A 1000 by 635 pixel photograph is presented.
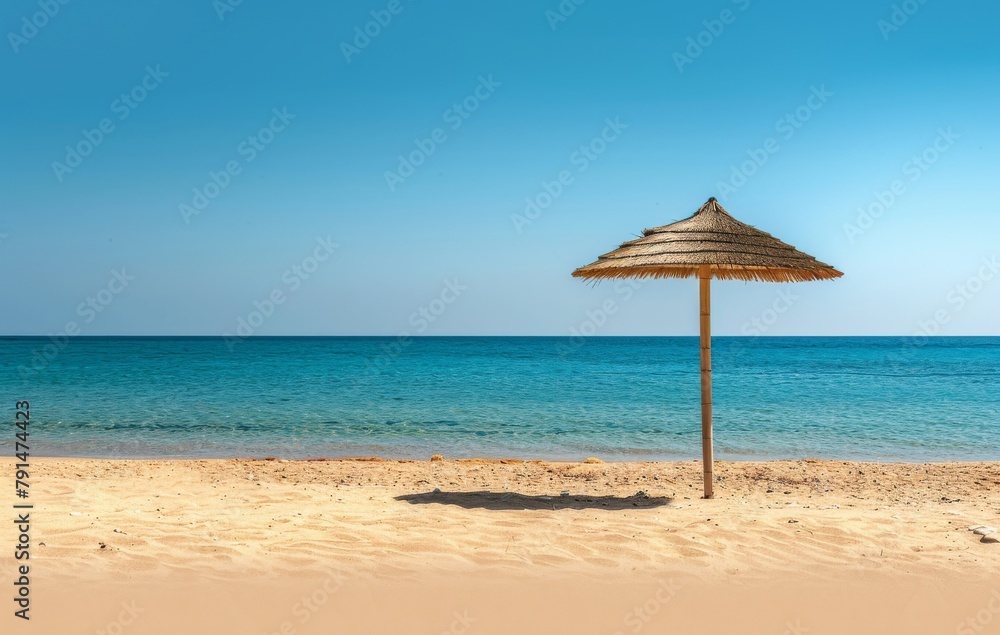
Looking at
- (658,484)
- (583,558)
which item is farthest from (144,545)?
(658,484)

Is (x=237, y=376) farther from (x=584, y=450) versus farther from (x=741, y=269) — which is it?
(x=741, y=269)

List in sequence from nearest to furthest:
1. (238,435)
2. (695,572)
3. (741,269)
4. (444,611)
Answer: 1. (444,611)
2. (695,572)
3. (741,269)
4. (238,435)

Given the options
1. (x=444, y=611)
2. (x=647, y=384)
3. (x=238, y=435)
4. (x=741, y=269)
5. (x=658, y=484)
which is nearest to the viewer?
(x=444, y=611)

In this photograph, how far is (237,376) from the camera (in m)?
31.3

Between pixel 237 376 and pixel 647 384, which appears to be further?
pixel 237 376

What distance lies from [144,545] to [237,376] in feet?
90.8
